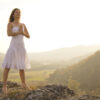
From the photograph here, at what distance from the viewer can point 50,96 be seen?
697 centimetres

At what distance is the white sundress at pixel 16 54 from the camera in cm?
724

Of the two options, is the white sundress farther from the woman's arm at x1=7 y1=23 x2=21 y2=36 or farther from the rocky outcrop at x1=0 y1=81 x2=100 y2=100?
the rocky outcrop at x1=0 y1=81 x2=100 y2=100

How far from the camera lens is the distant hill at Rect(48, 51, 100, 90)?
92500mm

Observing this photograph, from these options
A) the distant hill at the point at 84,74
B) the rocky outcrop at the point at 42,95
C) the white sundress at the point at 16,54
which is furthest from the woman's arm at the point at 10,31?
the distant hill at the point at 84,74

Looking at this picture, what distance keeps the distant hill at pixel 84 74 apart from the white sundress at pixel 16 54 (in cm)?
8432

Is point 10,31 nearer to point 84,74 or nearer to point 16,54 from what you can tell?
point 16,54

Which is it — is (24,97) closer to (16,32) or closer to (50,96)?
(50,96)

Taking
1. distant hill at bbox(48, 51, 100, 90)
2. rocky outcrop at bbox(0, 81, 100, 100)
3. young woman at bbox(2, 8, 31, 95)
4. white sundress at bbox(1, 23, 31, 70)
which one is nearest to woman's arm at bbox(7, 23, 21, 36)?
young woman at bbox(2, 8, 31, 95)

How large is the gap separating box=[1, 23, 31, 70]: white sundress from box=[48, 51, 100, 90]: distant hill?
84.3 metres

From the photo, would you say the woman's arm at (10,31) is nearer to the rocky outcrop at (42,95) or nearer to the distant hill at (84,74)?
the rocky outcrop at (42,95)

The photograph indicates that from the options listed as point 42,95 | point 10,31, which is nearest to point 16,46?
point 10,31

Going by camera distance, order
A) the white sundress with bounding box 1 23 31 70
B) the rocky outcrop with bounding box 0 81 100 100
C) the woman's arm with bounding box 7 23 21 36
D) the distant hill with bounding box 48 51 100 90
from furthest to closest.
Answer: the distant hill with bounding box 48 51 100 90, the white sundress with bounding box 1 23 31 70, the woman's arm with bounding box 7 23 21 36, the rocky outcrop with bounding box 0 81 100 100

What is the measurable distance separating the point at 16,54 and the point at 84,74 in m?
97.5

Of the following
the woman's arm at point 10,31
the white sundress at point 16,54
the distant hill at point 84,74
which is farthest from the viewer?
the distant hill at point 84,74
